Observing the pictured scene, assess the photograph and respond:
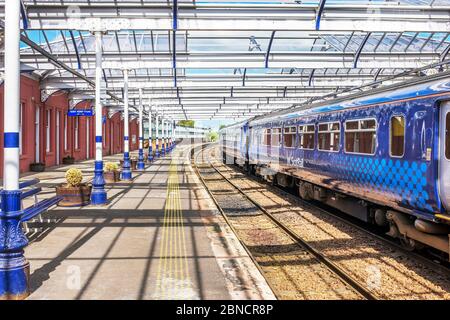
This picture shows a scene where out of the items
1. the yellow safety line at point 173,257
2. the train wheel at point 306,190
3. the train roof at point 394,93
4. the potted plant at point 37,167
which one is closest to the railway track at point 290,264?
the yellow safety line at point 173,257

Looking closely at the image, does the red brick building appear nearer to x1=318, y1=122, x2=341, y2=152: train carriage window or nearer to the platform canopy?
the platform canopy

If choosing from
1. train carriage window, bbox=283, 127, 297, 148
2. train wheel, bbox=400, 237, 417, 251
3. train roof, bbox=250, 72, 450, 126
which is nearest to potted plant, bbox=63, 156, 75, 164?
train carriage window, bbox=283, 127, 297, 148

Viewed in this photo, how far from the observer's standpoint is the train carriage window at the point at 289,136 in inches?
629

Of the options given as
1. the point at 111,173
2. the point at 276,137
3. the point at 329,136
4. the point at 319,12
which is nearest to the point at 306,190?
the point at 329,136

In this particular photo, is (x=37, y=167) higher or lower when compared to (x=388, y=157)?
lower

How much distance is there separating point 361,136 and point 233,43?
9.85m

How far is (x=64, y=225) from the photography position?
10539 millimetres

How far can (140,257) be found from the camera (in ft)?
25.6

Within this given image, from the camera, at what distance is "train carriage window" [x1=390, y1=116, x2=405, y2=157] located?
27.3 feet

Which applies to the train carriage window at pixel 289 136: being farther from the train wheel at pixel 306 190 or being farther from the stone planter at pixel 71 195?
the stone planter at pixel 71 195

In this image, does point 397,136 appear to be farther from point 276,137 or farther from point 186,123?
point 186,123

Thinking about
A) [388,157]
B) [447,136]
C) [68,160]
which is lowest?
[68,160]

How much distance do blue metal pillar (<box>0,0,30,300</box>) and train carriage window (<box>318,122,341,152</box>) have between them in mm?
7756

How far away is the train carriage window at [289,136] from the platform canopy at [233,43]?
1.57 meters
